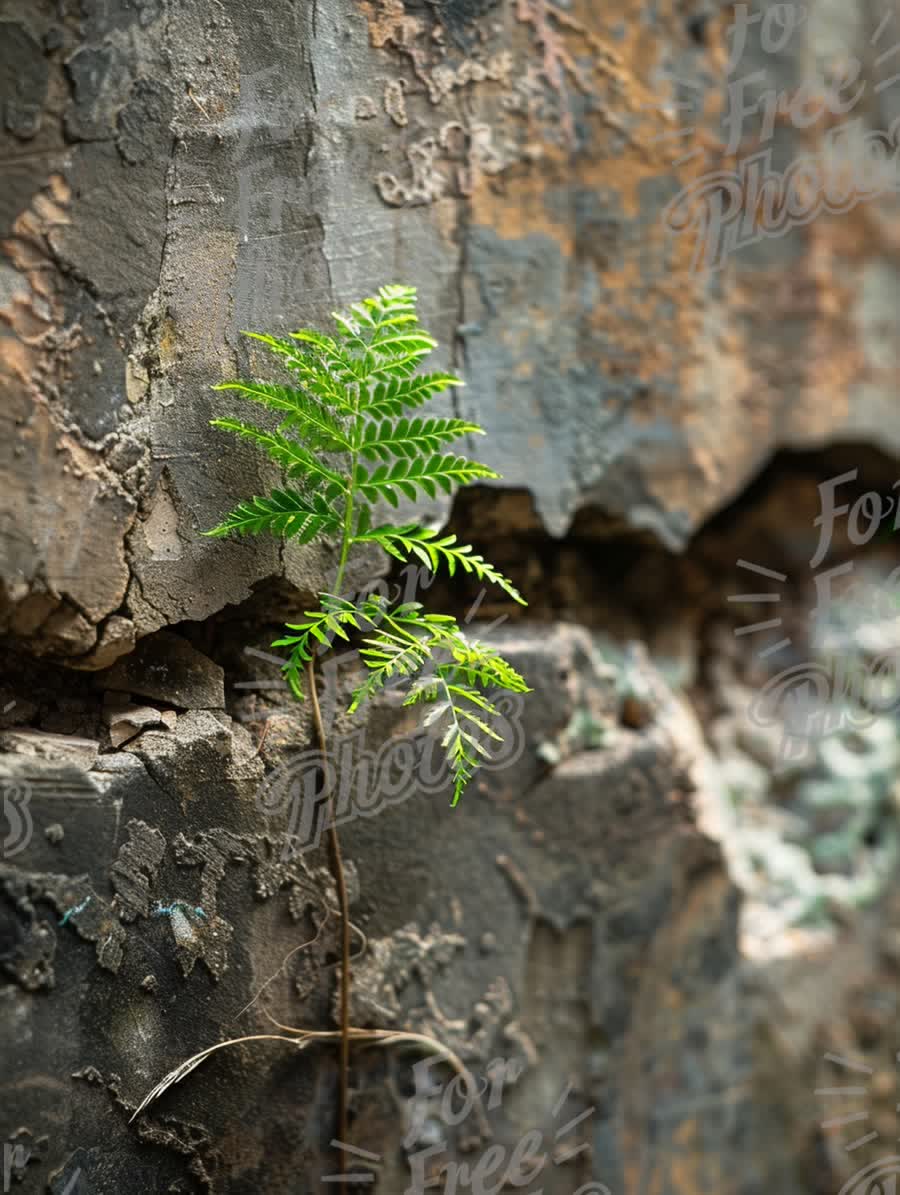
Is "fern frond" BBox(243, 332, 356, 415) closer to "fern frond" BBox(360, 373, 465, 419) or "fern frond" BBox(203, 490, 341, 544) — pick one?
"fern frond" BBox(360, 373, 465, 419)

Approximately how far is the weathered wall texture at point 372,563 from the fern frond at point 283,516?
0.09m

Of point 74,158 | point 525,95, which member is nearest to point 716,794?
point 525,95

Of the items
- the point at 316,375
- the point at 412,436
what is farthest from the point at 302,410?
the point at 412,436

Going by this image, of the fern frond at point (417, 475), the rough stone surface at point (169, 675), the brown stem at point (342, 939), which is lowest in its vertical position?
the brown stem at point (342, 939)

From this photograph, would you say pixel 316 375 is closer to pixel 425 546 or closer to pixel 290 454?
pixel 290 454

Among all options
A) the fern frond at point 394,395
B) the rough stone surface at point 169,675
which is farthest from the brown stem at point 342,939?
the fern frond at point 394,395

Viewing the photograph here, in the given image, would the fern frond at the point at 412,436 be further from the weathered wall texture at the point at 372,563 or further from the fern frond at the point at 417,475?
the weathered wall texture at the point at 372,563

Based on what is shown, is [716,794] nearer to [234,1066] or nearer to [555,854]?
[555,854]

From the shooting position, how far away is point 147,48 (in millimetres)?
1486

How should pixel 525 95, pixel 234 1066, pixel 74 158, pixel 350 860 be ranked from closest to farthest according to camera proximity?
pixel 74 158 < pixel 234 1066 < pixel 350 860 < pixel 525 95

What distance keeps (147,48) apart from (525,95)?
2.42 ft

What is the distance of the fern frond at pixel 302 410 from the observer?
57.2 inches

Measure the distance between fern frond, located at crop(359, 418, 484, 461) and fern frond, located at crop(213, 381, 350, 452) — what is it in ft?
0.10

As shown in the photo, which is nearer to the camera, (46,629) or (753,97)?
(46,629)
